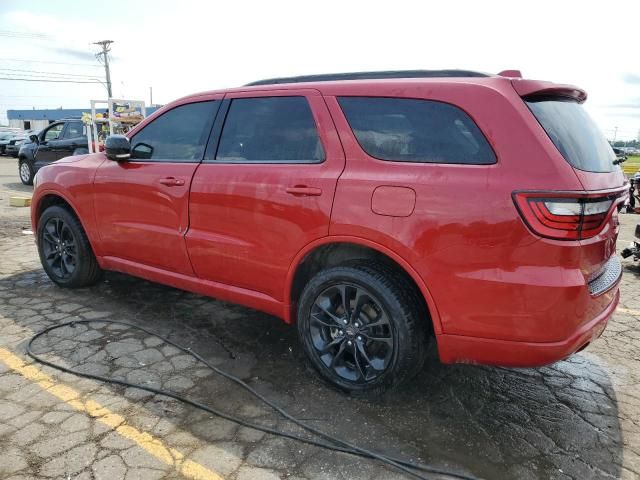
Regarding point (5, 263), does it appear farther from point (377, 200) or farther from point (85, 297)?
point (377, 200)

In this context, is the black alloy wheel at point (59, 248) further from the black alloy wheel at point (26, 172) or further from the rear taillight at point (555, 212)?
the black alloy wheel at point (26, 172)

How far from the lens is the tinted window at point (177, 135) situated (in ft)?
11.8

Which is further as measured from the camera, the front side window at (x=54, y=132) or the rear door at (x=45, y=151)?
the front side window at (x=54, y=132)

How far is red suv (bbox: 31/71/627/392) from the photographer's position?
230 cm

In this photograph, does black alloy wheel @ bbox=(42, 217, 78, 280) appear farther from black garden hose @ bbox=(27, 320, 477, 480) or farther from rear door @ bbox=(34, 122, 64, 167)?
rear door @ bbox=(34, 122, 64, 167)

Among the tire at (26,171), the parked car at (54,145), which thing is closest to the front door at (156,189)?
the parked car at (54,145)

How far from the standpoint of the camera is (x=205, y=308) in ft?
14.0

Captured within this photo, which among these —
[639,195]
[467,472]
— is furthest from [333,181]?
[639,195]

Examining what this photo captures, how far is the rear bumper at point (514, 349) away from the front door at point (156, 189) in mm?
1963

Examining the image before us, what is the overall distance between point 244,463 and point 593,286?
Result: 1.86 metres

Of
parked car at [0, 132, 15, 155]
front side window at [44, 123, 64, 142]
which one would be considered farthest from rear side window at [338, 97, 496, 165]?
parked car at [0, 132, 15, 155]

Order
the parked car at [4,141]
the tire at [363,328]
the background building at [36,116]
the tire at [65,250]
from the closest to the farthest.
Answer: the tire at [363,328] < the tire at [65,250] < the parked car at [4,141] < the background building at [36,116]

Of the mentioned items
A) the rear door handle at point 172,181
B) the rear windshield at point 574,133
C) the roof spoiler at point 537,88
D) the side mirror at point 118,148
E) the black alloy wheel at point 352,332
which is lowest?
the black alloy wheel at point 352,332

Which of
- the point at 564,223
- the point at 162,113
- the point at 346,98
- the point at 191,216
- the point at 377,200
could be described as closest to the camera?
the point at 564,223
